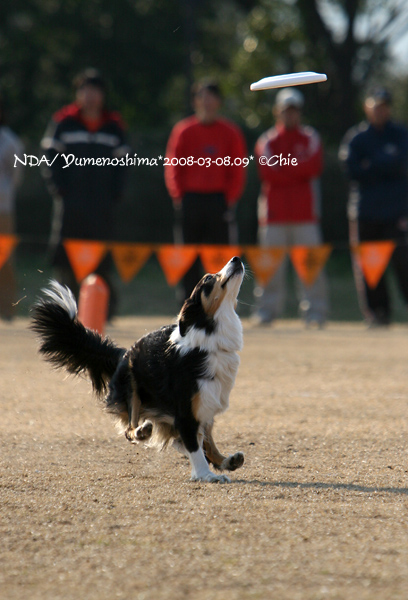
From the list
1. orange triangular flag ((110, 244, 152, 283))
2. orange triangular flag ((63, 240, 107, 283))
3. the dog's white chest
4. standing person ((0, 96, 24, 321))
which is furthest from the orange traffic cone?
the dog's white chest

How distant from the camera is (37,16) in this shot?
2441 centimetres

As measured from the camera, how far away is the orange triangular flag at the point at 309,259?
11.5 metres

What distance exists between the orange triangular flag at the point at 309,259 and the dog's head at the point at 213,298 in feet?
23.4

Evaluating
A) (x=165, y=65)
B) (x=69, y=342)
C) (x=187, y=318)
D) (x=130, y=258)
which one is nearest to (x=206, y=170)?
(x=130, y=258)

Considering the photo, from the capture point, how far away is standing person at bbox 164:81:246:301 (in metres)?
10.6

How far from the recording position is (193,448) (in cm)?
429

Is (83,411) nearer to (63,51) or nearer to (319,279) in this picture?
(319,279)

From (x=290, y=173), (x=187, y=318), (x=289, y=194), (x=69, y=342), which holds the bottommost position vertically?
(x=69, y=342)

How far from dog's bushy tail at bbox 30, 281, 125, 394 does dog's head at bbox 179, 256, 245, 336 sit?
0.77 metres

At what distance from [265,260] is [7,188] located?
10.4 feet

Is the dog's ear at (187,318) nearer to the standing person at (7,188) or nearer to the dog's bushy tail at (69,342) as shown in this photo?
the dog's bushy tail at (69,342)

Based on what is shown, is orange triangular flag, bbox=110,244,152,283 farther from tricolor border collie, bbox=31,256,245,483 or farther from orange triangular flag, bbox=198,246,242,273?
tricolor border collie, bbox=31,256,245,483

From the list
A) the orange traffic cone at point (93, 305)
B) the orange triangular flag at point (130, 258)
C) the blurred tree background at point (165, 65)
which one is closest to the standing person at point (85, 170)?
the orange triangular flag at point (130, 258)

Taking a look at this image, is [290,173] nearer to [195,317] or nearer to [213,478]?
[195,317]
